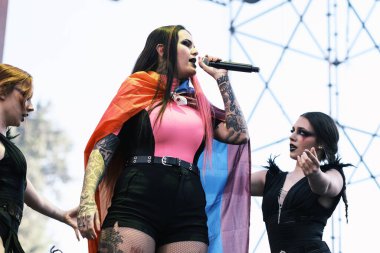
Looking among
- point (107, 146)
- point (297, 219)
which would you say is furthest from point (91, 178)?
point (297, 219)

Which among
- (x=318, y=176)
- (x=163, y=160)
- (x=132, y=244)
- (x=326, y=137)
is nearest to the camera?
(x=132, y=244)

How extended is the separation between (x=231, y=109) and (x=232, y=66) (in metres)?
0.14

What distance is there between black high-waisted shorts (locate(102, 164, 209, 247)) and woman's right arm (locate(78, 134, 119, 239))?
0.20ft

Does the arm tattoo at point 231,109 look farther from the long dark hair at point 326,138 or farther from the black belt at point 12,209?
the black belt at point 12,209

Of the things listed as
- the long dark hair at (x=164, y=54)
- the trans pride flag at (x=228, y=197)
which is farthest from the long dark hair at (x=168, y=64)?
the trans pride flag at (x=228, y=197)

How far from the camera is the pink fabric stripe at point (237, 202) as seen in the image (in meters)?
2.65

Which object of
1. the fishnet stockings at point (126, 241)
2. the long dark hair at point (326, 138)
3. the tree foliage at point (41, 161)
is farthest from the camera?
the tree foliage at point (41, 161)

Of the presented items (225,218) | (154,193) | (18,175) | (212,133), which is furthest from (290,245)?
(18,175)

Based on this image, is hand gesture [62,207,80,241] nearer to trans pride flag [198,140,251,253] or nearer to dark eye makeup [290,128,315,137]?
trans pride flag [198,140,251,253]

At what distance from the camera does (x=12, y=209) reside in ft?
7.94

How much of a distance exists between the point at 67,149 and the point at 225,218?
7.28 ft

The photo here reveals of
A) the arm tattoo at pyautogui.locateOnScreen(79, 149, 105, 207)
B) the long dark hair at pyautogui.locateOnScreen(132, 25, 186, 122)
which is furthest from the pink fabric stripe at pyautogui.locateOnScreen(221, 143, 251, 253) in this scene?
the arm tattoo at pyautogui.locateOnScreen(79, 149, 105, 207)

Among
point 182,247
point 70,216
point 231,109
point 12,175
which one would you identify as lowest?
point 182,247

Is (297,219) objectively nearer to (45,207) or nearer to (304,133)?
(304,133)
